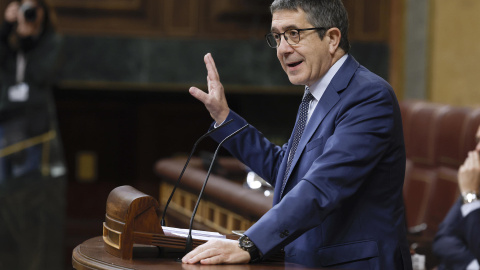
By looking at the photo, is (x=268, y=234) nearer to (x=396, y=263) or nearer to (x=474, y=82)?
(x=396, y=263)

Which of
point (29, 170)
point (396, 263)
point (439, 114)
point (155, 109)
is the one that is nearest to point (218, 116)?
point (396, 263)

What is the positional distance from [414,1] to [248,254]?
14.4ft

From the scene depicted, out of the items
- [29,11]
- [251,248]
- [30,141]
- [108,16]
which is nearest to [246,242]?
[251,248]

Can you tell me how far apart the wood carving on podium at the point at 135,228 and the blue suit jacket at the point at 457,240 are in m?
1.59

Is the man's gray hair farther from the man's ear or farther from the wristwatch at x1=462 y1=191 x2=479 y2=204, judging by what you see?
the wristwatch at x1=462 y1=191 x2=479 y2=204

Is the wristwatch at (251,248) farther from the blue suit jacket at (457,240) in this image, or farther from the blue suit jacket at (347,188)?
the blue suit jacket at (457,240)

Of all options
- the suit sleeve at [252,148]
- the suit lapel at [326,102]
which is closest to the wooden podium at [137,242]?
the suit lapel at [326,102]

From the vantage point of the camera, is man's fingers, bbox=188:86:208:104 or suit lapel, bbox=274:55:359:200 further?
man's fingers, bbox=188:86:208:104

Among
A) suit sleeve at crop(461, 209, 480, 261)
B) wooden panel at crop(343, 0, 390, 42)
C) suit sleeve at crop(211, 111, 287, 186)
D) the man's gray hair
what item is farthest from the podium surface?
wooden panel at crop(343, 0, 390, 42)

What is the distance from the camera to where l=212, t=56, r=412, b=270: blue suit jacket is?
156 cm

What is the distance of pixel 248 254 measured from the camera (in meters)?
1.54

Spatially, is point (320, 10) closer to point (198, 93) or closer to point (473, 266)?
point (198, 93)

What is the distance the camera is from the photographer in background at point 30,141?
14.8 feet

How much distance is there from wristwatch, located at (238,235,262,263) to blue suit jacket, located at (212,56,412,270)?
1 centimetres
